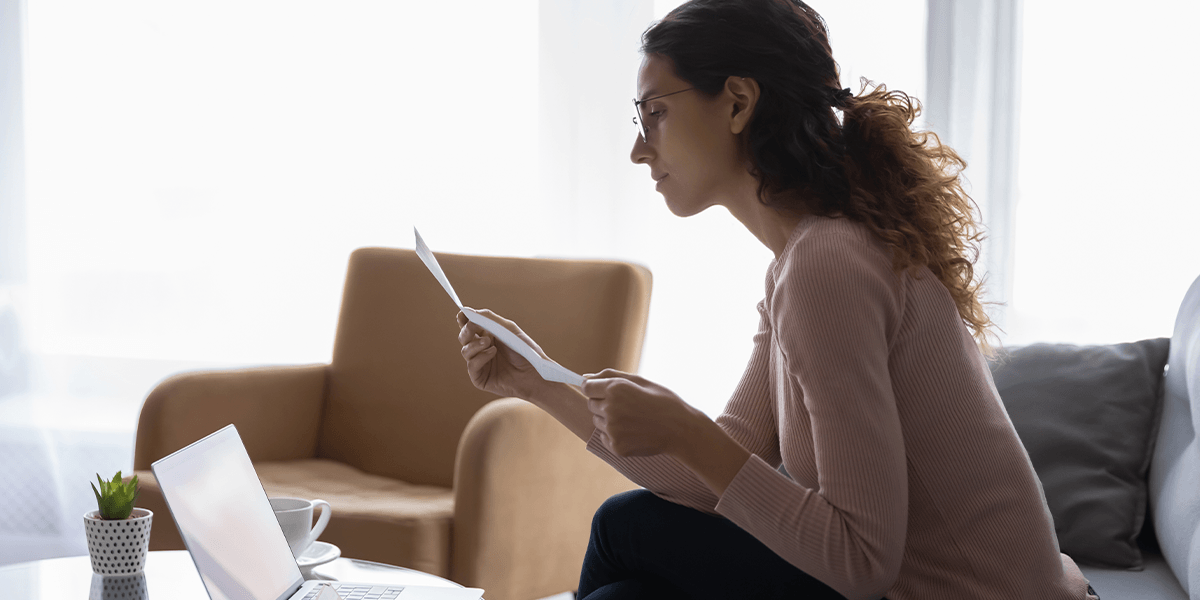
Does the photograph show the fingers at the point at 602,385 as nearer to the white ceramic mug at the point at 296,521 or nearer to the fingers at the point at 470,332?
the fingers at the point at 470,332

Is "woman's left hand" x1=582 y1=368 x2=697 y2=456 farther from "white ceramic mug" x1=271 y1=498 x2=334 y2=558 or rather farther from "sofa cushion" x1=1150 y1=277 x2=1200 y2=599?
"sofa cushion" x1=1150 y1=277 x2=1200 y2=599

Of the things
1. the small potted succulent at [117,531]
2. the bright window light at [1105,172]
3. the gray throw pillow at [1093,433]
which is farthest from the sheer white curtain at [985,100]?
the small potted succulent at [117,531]

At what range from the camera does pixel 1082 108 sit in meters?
2.27

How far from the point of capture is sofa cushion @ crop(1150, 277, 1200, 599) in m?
1.25

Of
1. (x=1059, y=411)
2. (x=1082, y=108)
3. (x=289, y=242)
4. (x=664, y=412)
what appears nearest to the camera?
(x=664, y=412)

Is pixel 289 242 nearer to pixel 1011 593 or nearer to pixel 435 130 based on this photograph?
pixel 435 130

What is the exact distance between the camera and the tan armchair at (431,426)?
1.59 metres

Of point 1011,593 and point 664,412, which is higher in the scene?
point 664,412

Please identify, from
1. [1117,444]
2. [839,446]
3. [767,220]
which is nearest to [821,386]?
[839,446]

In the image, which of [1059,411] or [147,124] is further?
[147,124]

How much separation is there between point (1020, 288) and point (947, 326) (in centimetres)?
164

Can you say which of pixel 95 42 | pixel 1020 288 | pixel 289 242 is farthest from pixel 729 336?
pixel 95 42

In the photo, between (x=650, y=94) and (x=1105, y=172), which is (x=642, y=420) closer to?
(x=650, y=94)

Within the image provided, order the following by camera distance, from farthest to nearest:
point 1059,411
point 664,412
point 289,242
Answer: point 289,242 → point 1059,411 → point 664,412
